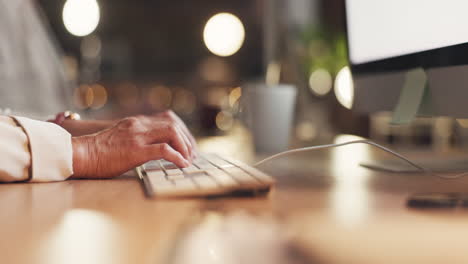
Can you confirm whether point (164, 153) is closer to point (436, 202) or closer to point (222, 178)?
point (222, 178)

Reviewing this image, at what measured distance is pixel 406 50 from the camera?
748 mm

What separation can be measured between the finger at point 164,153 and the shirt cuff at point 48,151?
97 mm

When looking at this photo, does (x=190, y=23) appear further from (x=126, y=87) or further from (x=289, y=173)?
(x=289, y=173)

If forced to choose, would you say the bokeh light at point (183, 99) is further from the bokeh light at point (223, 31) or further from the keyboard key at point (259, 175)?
the keyboard key at point (259, 175)

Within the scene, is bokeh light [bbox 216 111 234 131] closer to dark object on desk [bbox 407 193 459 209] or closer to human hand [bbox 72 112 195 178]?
human hand [bbox 72 112 195 178]

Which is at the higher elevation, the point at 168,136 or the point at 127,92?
the point at 127,92

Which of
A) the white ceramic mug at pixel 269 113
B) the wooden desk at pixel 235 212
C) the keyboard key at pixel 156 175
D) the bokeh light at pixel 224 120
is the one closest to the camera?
the wooden desk at pixel 235 212

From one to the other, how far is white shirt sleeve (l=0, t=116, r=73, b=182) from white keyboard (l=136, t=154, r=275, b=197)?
104 millimetres

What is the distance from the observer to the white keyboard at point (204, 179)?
457mm

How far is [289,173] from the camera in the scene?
2.28 ft

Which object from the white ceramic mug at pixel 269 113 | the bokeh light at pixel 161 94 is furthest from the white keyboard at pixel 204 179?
the bokeh light at pixel 161 94

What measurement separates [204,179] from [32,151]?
212 millimetres

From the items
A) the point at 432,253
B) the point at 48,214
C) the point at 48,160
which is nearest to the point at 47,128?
the point at 48,160

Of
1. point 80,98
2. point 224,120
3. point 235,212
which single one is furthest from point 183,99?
point 235,212
